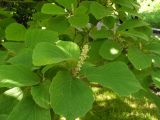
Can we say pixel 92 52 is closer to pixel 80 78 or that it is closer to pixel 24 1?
pixel 80 78

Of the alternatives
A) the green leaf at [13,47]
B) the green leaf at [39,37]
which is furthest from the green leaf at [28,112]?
the green leaf at [13,47]

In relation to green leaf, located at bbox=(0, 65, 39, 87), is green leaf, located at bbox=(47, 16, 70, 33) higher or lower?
lower

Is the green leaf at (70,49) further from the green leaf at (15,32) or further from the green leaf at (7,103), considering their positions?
the green leaf at (15,32)

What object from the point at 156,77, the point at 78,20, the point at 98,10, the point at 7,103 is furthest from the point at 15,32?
the point at 156,77

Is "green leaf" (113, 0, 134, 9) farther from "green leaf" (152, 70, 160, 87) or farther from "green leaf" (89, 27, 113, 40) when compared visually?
"green leaf" (152, 70, 160, 87)

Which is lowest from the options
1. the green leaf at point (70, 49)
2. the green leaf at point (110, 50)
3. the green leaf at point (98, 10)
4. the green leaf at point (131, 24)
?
the green leaf at point (110, 50)

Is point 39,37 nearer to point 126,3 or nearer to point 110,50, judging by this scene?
point 110,50

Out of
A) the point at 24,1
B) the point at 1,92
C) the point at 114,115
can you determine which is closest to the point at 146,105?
the point at 114,115

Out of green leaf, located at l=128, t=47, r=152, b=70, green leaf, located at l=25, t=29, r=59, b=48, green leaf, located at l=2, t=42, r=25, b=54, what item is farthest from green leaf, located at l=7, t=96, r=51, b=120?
green leaf, located at l=128, t=47, r=152, b=70

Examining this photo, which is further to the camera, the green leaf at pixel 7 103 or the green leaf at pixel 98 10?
the green leaf at pixel 98 10
